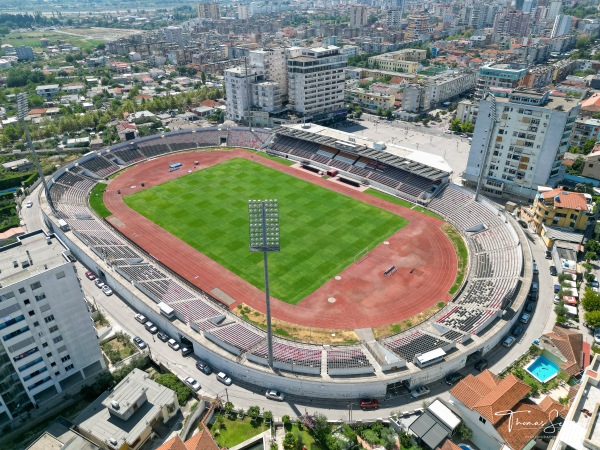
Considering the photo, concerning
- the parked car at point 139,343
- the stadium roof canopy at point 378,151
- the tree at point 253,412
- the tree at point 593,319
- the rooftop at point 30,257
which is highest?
the rooftop at point 30,257

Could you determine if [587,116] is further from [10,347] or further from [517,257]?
[10,347]

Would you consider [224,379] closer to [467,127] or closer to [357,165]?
[357,165]

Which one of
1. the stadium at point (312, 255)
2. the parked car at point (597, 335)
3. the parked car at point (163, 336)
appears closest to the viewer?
the stadium at point (312, 255)

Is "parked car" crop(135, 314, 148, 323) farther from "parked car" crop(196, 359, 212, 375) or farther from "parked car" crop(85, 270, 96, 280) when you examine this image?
"parked car" crop(85, 270, 96, 280)

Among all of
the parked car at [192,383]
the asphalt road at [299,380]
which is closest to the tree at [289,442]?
the asphalt road at [299,380]

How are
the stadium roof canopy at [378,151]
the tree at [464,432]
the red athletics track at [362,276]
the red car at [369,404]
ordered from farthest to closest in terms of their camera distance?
1. the stadium roof canopy at [378,151]
2. the red athletics track at [362,276]
3. the red car at [369,404]
4. the tree at [464,432]

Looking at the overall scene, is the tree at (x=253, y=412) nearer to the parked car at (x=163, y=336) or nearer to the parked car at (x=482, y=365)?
the parked car at (x=163, y=336)

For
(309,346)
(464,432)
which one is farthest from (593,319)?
(309,346)
